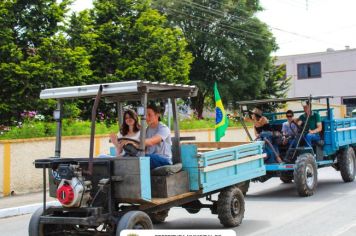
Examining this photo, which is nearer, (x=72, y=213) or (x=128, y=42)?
(x=72, y=213)

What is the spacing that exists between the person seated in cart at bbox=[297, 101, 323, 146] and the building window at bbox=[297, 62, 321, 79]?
42.2 m

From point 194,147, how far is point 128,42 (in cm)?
1514

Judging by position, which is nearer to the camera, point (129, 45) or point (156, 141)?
point (156, 141)

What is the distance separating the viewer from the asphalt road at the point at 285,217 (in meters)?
8.93

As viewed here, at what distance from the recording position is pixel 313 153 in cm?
1343

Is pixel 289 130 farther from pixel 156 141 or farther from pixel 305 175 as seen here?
pixel 156 141

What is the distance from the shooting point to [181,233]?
381 centimetres

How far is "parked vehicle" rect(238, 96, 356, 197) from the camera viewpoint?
495 inches

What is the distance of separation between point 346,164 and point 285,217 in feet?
17.4

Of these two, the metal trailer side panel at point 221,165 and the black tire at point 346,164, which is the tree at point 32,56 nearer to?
the black tire at point 346,164

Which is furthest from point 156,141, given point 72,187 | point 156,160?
point 72,187

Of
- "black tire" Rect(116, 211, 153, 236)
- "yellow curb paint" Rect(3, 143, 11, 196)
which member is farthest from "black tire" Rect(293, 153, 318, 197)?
"yellow curb paint" Rect(3, 143, 11, 196)

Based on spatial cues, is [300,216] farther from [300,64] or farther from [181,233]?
[300,64]

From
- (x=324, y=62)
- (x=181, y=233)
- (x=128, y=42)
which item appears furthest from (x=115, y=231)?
(x=324, y=62)
